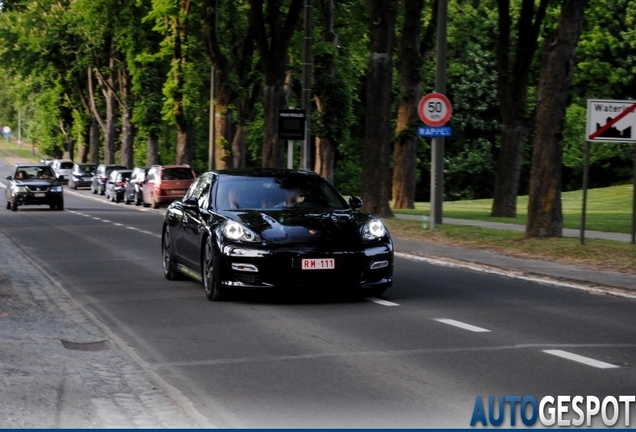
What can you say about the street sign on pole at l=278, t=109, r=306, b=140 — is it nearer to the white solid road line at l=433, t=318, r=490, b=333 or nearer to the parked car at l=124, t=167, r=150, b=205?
the parked car at l=124, t=167, r=150, b=205

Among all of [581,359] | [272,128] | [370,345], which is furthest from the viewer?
[272,128]

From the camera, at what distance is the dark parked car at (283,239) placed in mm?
14195

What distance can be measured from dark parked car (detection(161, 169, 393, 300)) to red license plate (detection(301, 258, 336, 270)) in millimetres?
11

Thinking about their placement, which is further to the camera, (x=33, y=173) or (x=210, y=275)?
(x=33, y=173)

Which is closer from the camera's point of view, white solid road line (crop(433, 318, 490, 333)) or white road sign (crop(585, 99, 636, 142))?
white solid road line (crop(433, 318, 490, 333))

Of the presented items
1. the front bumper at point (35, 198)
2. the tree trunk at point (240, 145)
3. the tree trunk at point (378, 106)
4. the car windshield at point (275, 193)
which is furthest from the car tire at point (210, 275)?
the tree trunk at point (240, 145)

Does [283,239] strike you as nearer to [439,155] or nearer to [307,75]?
[439,155]

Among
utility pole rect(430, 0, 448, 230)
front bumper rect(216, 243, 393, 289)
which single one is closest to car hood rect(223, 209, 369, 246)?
front bumper rect(216, 243, 393, 289)

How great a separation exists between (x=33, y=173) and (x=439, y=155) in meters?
22.0

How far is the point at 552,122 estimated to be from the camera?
2391cm

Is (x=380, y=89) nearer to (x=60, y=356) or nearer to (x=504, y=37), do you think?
(x=504, y=37)

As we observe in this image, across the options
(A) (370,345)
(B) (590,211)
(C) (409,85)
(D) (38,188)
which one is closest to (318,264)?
(A) (370,345)

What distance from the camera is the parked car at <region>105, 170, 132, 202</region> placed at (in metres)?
61.5

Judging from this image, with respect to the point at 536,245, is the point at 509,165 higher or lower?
higher
